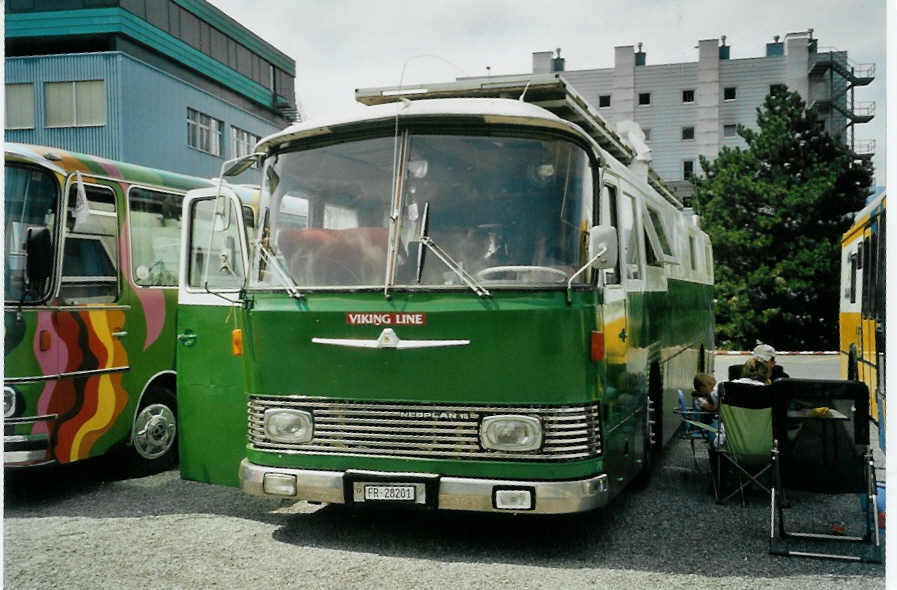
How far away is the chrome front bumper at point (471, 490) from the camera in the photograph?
5617mm

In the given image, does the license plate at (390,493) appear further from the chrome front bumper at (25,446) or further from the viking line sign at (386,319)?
the chrome front bumper at (25,446)

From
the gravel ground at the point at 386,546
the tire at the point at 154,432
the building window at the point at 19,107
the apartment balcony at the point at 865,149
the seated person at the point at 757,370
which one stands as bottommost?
the gravel ground at the point at 386,546

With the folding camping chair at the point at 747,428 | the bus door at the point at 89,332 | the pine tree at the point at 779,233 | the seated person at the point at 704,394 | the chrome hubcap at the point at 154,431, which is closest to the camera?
the folding camping chair at the point at 747,428

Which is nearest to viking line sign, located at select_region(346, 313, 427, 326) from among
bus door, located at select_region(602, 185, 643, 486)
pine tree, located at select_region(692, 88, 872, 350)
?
bus door, located at select_region(602, 185, 643, 486)

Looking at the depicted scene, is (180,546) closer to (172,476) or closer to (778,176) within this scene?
(172,476)

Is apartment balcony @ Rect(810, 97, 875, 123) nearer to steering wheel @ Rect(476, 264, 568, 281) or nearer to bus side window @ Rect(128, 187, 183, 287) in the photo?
steering wheel @ Rect(476, 264, 568, 281)

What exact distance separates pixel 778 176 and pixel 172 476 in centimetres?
1669

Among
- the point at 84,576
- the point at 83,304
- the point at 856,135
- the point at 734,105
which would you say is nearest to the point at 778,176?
the point at 734,105

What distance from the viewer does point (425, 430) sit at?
583cm

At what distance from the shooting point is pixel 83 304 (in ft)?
26.0

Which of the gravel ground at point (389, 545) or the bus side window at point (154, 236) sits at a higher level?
the bus side window at point (154, 236)

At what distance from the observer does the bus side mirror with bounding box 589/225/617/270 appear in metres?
5.65

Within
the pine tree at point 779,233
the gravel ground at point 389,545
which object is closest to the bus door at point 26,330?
the gravel ground at point 389,545

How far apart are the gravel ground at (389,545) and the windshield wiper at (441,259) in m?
1.67
